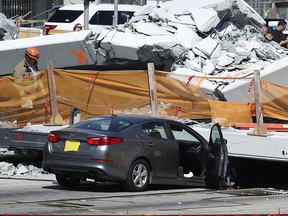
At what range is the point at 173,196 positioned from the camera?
28.5 ft

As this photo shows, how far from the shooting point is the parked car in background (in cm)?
843

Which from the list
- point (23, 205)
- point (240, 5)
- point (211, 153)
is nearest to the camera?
point (23, 205)

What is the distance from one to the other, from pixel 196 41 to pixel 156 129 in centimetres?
751

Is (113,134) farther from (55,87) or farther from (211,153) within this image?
(55,87)

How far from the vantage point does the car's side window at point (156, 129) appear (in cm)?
920

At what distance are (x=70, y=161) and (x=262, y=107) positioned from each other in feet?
14.3

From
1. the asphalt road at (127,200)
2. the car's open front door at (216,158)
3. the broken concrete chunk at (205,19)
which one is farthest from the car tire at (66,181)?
the broken concrete chunk at (205,19)

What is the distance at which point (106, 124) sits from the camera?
8984 millimetres

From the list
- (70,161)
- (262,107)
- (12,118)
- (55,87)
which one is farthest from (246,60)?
(70,161)

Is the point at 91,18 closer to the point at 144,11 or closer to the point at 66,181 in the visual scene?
the point at 144,11

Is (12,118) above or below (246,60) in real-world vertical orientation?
below

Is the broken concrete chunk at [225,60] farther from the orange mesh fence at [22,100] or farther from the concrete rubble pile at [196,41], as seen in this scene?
the orange mesh fence at [22,100]

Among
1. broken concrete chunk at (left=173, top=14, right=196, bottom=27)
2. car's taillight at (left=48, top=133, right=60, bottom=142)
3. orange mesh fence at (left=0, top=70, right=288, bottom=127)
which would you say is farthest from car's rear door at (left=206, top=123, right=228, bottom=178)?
broken concrete chunk at (left=173, top=14, right=196, bottom=27)

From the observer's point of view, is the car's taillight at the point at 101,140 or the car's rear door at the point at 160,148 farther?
the car's rear door at the point at 160,148
